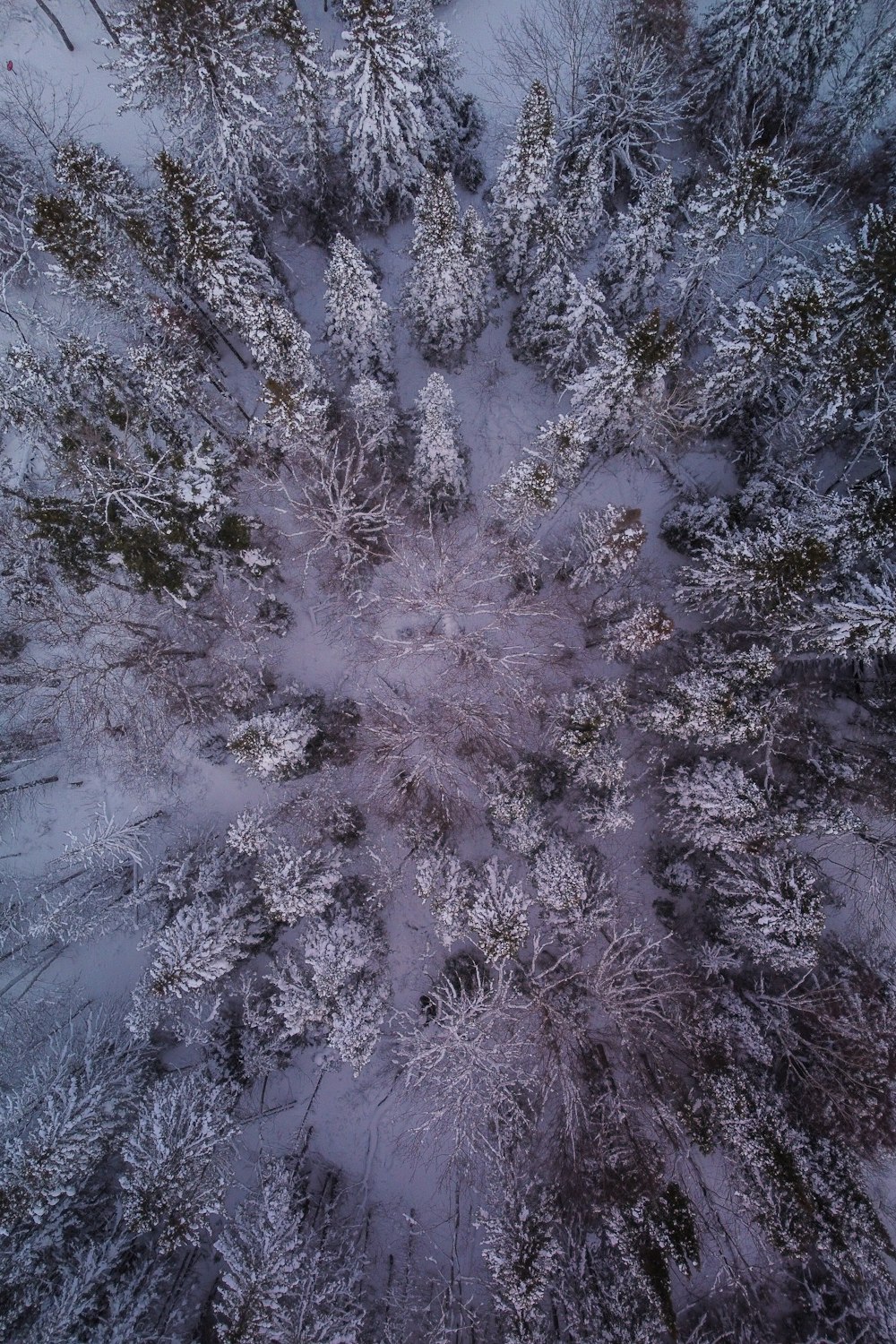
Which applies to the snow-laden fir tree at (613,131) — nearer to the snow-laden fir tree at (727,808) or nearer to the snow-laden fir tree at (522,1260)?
the snow-laden fir tree at (727,808)

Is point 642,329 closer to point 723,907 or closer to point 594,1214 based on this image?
point 723,907

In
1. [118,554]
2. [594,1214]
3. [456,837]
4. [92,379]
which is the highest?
[92,379]

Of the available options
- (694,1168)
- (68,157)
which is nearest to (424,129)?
(68,157)

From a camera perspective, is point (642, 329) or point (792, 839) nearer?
point (642, 329)

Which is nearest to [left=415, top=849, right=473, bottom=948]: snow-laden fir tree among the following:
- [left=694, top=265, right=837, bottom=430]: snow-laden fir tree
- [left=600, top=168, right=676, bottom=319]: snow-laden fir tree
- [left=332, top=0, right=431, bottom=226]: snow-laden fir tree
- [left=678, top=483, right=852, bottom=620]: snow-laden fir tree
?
[left=678, top=483, right=852, bottom=620]: snow-laden fir tree

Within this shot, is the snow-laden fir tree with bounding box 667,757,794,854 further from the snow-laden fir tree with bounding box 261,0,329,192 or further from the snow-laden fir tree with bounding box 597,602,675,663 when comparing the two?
the snow-laden fir tree with bounding box 261,0,329,192

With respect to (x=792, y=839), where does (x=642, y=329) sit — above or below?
above
